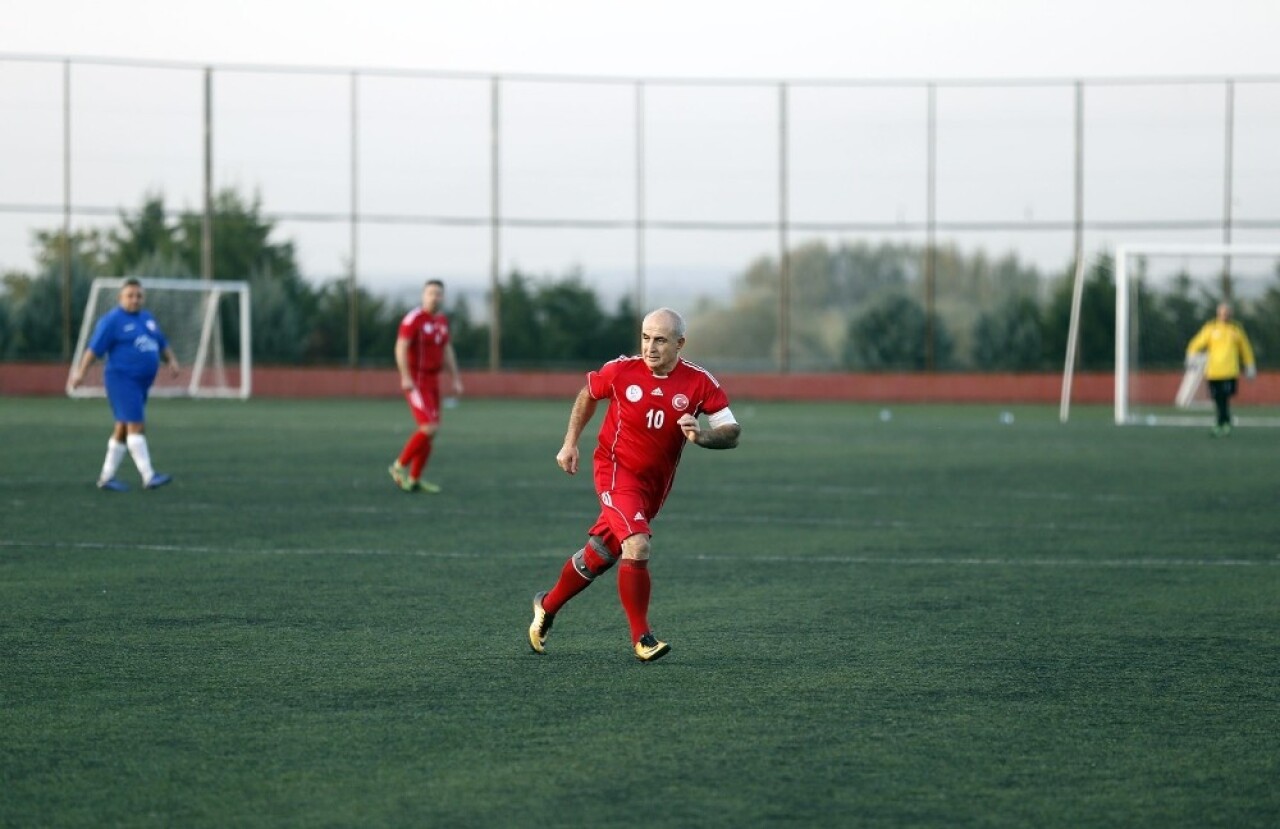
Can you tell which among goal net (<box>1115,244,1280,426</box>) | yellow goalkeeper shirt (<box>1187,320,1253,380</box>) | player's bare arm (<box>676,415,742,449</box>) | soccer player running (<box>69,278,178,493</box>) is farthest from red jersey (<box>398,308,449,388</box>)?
goal net (<box>1115,244,1280,426</box>)

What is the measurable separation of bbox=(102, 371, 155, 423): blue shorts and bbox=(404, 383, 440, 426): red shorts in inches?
98.3

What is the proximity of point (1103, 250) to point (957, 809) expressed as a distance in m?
39.0

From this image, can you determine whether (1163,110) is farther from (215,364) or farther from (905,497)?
(905,497)

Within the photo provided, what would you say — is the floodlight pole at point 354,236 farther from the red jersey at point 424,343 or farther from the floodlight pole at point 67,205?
the red jersey at point 424,343

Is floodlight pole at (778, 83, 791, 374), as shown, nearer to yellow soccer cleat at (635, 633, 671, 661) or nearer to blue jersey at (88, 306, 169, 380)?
blue jersey at (88, 306, 169, 380)

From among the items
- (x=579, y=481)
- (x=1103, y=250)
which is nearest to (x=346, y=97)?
(x=1103, y=250)

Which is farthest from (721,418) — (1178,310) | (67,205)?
(67,205)

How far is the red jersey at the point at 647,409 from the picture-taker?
803 cm

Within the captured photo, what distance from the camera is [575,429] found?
322 inches

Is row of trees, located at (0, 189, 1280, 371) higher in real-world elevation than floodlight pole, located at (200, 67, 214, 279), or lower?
lower

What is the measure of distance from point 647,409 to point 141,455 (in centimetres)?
974

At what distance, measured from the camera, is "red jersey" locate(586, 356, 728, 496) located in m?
8.03

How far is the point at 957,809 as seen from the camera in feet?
18.0

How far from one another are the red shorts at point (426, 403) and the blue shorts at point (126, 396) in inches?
98.3
